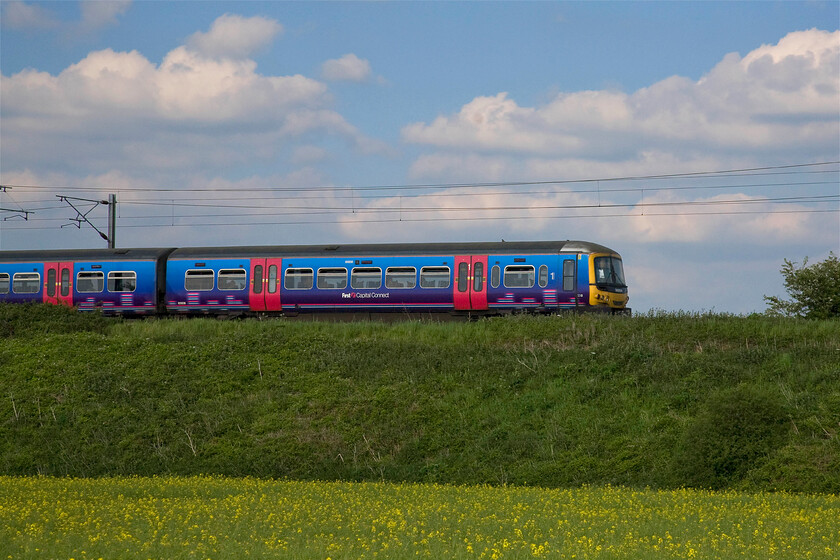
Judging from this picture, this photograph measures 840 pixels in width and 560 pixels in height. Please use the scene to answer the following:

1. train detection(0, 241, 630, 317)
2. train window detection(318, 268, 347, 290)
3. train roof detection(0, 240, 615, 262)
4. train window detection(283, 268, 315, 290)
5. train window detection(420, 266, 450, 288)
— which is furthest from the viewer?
train window detection(283, 268, 315, 290)

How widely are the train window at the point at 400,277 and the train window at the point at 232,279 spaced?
6.12 metres

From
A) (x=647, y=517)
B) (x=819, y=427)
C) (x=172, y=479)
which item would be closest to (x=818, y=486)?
(x=819, y=427)

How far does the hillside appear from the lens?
834 inches

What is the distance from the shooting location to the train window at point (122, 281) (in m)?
39.3

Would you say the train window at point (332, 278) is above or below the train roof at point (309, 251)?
below

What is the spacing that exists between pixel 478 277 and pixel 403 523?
22027mm

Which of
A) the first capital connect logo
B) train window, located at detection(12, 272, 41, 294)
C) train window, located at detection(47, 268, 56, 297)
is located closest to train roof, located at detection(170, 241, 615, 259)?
the first capital connect logo

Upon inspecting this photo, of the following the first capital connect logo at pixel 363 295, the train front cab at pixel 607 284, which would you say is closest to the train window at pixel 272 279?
the first capital connect logo at pixel 363 295

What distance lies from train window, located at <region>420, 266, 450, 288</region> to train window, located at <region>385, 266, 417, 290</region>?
330 millimetres

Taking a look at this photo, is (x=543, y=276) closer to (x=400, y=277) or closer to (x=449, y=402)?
(x=400, y=277)

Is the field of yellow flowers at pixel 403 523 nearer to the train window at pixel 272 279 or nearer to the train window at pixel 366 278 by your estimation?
the train window at pixel 366 278

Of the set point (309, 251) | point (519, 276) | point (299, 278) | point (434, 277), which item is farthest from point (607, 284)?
point (299, 278)

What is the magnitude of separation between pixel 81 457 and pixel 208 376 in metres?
5.30

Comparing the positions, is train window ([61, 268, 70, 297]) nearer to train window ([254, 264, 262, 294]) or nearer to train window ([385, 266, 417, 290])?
train window ([254, 264, 262, 294])
